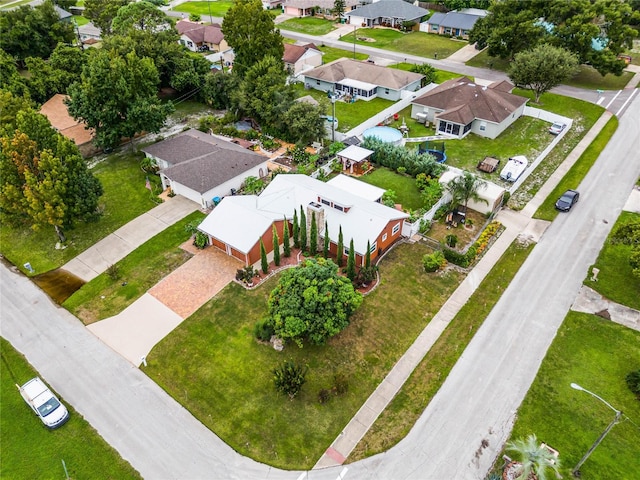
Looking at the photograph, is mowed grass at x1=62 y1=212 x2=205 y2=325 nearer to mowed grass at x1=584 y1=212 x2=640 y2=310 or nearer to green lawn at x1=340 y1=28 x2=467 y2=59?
mowed grass at x1=584 y1=212 x2=640 y2=310

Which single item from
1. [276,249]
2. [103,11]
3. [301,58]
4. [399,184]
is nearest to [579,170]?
[399,184]

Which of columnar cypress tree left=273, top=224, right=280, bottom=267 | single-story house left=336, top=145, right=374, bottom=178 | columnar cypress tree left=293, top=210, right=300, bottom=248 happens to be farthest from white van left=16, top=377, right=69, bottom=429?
single-story house left=336, top=145, right=374, bottom=178

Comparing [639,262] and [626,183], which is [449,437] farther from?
[626,183]

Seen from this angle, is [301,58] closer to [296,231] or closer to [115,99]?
[115,99]

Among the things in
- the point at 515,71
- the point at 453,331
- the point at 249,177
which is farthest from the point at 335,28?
the point at 453,331

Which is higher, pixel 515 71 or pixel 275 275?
pixel 515 71
